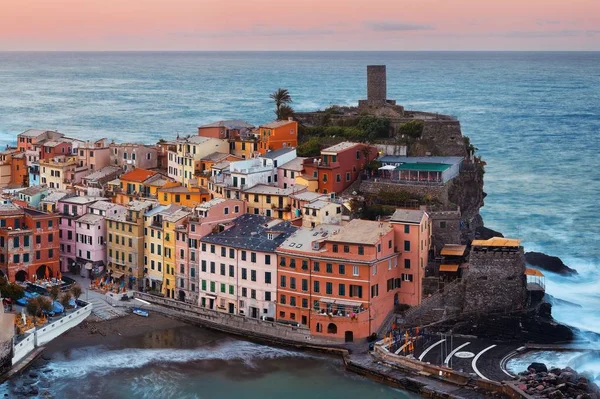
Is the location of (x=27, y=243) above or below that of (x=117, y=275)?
above

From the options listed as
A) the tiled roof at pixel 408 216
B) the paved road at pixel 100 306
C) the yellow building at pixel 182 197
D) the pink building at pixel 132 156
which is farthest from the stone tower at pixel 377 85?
the paved road at pixel 100 306

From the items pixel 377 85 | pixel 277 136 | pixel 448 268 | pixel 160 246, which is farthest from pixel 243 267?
pixel 377 85

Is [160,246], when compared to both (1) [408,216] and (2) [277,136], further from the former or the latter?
(2) [277,136]

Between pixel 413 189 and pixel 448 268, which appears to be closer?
pixel 448 268

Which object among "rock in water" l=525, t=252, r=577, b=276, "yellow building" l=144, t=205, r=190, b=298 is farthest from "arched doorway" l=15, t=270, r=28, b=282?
"rock in water" l=525, t=252, r=577, b=276

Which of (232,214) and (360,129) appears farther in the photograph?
(360,129)

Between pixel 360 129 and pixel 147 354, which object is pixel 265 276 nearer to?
pixel 147 354

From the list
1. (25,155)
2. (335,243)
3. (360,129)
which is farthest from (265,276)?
(25,155)
